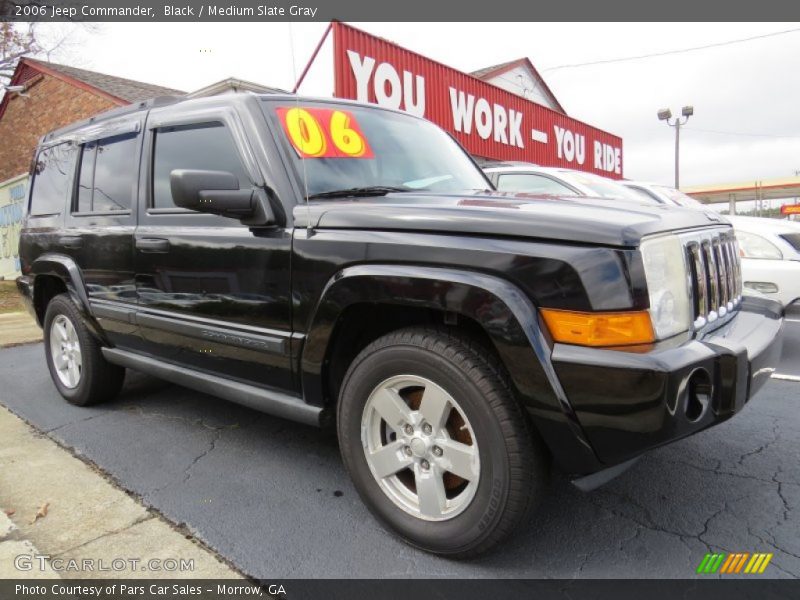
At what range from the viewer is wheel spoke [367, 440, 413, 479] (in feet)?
7.06

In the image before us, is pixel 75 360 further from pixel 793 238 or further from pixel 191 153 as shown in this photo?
pixel 793 238

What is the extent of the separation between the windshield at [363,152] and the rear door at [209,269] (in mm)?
240

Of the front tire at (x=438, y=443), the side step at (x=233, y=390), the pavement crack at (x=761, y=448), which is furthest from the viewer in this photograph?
the pavement crack at (x=761, y=448)

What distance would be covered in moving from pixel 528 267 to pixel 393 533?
3.91 ft

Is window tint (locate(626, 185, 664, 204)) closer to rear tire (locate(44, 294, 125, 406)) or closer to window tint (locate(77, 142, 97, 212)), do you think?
window tint (locate(77, 142, 97, 212))

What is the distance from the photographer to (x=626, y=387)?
65.3 inches

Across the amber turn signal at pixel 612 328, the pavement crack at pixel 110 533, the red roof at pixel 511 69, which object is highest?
the red roof at pixel 511 69

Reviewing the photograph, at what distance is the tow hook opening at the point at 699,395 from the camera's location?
176 cm

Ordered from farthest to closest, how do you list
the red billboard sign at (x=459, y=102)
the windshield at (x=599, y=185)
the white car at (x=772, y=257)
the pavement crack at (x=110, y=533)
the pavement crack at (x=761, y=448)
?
the red billboard sign at (x=459, y=102) < the windshield at (x=599, y=185) < the white car at (x=772, y=257) < the pavement crack at (x=761, y=448) < the pavement crack at (x=110, y=533)

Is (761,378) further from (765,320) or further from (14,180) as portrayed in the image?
(14,180)

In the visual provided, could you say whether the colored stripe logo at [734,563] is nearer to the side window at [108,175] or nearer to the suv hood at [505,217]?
the suv hood at [505,217]

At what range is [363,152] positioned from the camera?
9.26 feet

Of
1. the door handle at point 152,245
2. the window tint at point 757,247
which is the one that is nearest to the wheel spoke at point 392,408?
the door handle at point 152,245

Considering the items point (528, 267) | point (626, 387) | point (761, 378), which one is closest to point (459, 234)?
point (528, 267)
